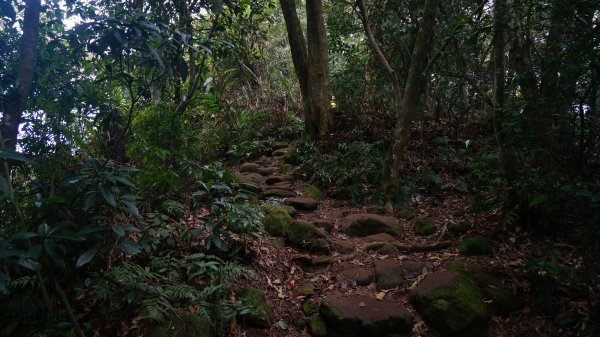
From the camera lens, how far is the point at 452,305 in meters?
3.13

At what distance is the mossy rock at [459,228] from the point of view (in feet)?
15.1

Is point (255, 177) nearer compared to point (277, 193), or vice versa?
point (277, 193)

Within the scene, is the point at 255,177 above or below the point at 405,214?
above

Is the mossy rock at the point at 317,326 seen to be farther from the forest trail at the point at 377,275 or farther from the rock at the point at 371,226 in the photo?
the rock at the point at 371,226

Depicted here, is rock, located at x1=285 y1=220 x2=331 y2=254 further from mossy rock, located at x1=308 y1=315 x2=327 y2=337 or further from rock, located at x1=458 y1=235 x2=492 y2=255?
rock, located at x1=458 y1=235 x2=492 y2=255

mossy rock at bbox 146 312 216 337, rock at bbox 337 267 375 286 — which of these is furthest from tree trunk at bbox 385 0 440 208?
mossy rock at bbox 146 312 216 337

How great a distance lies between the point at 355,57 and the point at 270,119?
2720 mm

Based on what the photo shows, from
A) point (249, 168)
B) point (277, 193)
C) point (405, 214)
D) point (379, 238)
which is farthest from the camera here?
point (249, 168)

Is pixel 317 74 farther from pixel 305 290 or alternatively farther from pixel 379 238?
pixel 305 290

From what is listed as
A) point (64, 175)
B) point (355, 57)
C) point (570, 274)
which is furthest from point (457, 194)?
point (64, 175)

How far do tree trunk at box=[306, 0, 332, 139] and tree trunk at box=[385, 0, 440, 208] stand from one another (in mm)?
2866

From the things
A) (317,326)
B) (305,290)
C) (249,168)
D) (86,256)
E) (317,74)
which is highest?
(317,74)

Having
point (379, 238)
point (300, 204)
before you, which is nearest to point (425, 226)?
point (379, 238)

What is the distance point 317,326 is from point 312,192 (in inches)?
134
